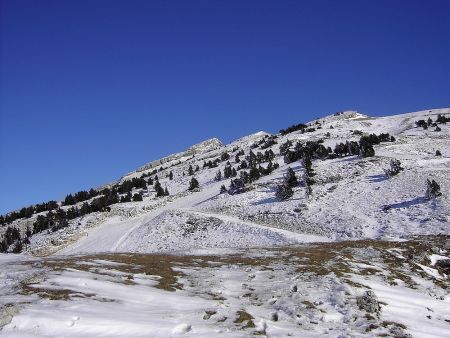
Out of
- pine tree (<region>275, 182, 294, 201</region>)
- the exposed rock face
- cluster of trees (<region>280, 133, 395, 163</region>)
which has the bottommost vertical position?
pine tree (<region>275, 182, 294, 201</region>)

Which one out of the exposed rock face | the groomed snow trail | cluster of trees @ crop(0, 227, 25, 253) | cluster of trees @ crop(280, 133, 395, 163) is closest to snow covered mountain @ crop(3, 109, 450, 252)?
the groomed snow trail

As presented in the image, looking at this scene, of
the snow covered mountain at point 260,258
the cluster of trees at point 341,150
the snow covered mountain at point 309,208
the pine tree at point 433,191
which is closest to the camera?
the snow covered mountain at point 260,258

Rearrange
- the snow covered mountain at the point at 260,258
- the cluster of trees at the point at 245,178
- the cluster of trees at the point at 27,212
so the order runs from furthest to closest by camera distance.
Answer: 1. the cluster of trees at the point at 27,212
2. the cluster of trees at the point at 245,178
3. the snow covered mountain at the point at 260,258

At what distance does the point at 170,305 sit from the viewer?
11570 mm

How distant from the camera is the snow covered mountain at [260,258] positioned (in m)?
10.3

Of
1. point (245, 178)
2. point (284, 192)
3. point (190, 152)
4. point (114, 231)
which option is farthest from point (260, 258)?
point (190, 152)

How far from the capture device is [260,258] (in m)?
19.6

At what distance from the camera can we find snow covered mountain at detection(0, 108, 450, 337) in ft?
33.9

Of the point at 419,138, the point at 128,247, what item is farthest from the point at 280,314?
the point at 419,138

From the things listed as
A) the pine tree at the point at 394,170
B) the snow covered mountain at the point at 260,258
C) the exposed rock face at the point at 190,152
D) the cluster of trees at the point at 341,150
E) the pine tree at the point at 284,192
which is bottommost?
the snow covered mountain at the point at 260,258

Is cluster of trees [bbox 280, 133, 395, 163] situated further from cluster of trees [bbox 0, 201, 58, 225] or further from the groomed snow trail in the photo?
cluster of trees [bbox 0, 201, 58, 225]

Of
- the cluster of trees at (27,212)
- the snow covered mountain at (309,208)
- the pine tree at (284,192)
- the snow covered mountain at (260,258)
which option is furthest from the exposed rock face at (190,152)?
the pine tree at (284,192)

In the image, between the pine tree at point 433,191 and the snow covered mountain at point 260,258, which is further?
the pine tree at point 433,191

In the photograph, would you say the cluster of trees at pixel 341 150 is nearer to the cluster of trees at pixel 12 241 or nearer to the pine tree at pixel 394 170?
the pine tree at pixel 394 170
